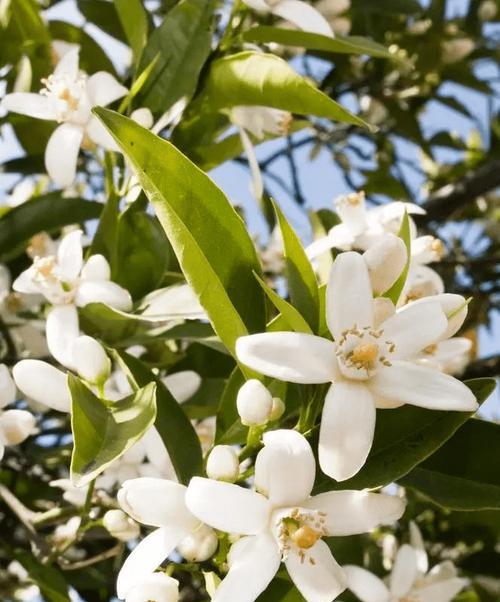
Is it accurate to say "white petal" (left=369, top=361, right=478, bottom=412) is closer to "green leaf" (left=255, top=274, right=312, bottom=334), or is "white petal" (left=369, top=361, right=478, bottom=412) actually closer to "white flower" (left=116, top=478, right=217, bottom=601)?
"green leaf" (left=255, top=274, right=312, bottom=334)

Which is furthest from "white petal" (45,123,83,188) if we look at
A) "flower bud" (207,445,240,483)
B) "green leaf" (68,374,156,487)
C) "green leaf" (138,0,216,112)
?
"flower bud" (207,445,240,483)

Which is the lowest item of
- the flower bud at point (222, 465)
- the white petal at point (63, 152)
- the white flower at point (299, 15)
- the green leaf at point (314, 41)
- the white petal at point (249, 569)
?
the white petal at point (249, 569)

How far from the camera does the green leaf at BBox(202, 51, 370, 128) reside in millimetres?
979

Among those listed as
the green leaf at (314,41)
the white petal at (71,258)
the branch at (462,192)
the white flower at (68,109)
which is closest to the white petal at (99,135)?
the white flower at (68,109)

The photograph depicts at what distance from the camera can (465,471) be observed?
86cm

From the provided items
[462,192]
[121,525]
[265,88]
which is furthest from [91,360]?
[462,192]

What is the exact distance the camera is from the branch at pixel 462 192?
1.94 metres

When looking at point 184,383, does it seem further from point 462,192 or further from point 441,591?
point 462,192

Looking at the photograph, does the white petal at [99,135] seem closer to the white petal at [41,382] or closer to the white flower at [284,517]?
the white petal at [41,382]

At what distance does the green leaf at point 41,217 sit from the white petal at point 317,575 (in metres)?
0.69

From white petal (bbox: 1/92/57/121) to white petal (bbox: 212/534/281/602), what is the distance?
0.62 metres

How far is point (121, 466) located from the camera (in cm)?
108

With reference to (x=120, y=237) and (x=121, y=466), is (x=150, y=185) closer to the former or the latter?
(x=120, y=237)

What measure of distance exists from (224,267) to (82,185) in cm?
137
